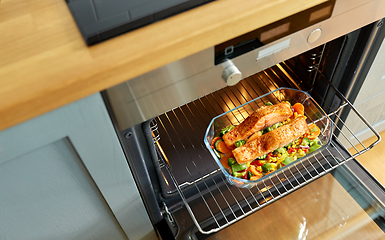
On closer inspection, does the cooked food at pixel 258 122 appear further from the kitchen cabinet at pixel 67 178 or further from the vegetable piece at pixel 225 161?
the kitchen cabinet at pixel 67 178

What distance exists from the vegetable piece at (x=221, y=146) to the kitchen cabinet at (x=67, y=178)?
0.82ft

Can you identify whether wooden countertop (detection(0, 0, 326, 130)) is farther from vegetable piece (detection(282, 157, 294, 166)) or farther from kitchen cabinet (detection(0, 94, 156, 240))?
vegetable piece (detection(282, 157, 294, 166))

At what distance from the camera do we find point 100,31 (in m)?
0.52

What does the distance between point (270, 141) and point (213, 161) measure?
0.70 feet

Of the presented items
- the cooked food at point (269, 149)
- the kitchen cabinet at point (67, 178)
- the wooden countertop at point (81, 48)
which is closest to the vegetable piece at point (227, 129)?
the cooked food at point (269, 149)

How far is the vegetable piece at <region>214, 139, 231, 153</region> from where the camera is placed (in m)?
0.90

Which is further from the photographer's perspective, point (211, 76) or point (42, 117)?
→ point (211, 76)

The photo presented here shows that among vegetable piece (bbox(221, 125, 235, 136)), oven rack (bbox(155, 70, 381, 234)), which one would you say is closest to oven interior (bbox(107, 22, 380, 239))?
oven rack (bbox(155, 70, 381, 234))

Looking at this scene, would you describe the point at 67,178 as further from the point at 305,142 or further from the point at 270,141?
the point at 305,142

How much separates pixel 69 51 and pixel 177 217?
0.61 m

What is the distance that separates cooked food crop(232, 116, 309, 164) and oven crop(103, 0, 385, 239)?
99 mm

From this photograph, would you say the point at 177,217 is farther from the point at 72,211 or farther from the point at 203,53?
the point at 203,53

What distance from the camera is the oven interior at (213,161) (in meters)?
0.89

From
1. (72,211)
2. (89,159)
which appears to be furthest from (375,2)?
(72,211)
